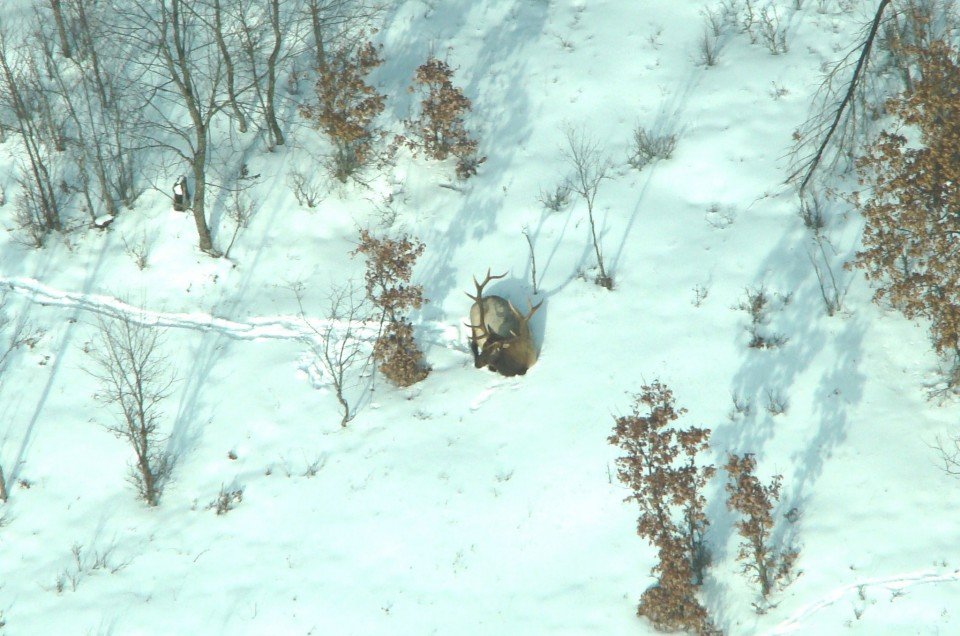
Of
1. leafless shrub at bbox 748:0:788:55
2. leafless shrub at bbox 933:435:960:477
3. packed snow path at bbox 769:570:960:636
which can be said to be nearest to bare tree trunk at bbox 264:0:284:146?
leafless shrub at bbox 748:0:788:55

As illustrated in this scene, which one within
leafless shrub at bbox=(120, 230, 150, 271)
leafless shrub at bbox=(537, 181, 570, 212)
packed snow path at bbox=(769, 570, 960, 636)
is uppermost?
leafless shrub at bbox=(537, 181, 570, 212)

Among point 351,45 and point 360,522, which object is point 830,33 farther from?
point 360,522

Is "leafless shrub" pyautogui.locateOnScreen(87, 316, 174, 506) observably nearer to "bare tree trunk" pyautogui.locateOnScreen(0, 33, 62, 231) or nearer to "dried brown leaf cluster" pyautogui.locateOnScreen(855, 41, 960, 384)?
"bare tree trunk" pyautogui.locateOnScreen(0, 33, 62, 231)

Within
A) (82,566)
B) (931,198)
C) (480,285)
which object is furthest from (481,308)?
(82,566)

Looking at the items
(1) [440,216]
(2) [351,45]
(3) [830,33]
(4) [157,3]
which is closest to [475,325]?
(1) [440,216]

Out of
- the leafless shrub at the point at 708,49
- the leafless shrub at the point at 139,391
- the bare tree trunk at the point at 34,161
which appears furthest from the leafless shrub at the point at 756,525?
the bare tree trunk at the point at 34,161

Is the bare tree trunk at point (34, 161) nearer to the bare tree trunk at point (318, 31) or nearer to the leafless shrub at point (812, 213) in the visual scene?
the bare tree trunk at point (318, 31)

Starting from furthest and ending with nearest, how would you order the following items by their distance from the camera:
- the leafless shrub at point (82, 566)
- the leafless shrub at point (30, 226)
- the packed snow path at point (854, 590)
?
the leafless shrub at point (30, 226) → the leafless shrub at point (82, 566) → the packed snow path at point (854, 590)
